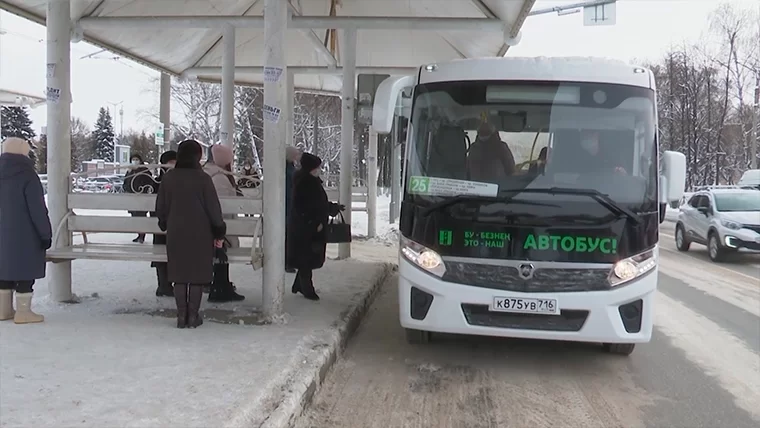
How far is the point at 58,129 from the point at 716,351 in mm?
7732

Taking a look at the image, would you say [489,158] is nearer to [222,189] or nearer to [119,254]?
[222,189]

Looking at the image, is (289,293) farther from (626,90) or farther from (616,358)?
(626,90)

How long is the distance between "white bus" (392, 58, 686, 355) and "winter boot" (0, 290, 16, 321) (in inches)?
151

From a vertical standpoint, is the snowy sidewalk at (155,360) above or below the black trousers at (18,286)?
below

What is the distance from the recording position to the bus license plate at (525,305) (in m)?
5.49

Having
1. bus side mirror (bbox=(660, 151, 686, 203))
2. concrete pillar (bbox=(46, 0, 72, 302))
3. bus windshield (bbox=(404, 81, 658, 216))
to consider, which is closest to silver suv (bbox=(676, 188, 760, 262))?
bus side mirror (bbox=(660, 151, 686, 203))

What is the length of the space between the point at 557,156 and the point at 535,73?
0.82m

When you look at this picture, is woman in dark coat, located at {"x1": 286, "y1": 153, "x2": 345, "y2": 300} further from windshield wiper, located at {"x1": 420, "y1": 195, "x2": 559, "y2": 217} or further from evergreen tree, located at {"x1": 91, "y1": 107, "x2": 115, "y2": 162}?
evergreen tree, located at {"x1": 91, "y1": 107, "x2": 115, "y2": 162}

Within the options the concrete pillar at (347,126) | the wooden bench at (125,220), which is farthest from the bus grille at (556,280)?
the concrete pillar at (347,126)

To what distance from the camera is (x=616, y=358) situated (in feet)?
21.4

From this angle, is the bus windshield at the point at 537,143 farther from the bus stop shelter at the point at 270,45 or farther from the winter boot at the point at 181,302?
the winter boot at the point at 181,302

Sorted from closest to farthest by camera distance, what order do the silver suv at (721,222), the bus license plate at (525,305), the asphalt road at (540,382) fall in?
the asphalt road at (540,382) → the bus license plate at (525,305) → the silver suv at (721,222)

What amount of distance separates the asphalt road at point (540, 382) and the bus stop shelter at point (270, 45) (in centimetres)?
154

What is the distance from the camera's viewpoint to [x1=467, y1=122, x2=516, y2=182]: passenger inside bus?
5.73 meters
